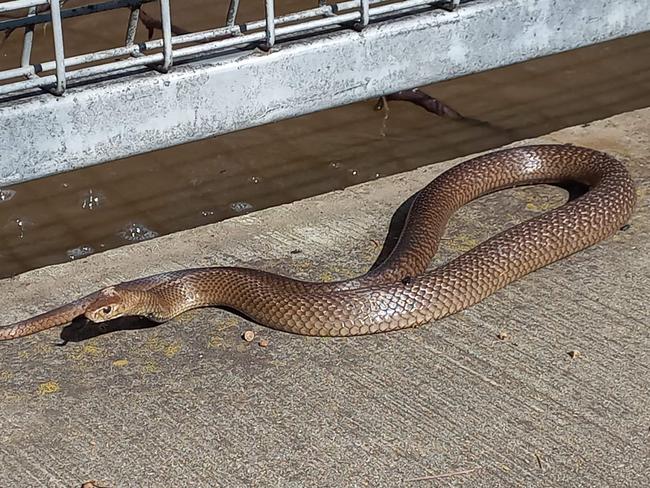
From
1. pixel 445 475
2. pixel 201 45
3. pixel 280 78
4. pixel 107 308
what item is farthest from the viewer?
pixel 280 78

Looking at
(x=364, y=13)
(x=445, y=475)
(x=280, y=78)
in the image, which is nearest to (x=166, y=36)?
(x=280, y=78)

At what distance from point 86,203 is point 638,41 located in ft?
14.3

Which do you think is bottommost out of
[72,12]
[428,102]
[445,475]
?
[428,102]

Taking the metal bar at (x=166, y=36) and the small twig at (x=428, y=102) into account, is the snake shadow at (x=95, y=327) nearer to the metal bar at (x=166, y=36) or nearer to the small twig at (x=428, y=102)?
the metal bar at (x=166, y=36)

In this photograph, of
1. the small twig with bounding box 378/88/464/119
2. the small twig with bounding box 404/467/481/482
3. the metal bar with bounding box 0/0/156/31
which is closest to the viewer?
the small twig with bounding box 404/467/481/482

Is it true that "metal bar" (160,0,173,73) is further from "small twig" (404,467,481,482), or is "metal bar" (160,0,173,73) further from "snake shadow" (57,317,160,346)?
"small twig" (404,467,481,482)

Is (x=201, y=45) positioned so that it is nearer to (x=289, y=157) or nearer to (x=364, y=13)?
(x=364, y=13)

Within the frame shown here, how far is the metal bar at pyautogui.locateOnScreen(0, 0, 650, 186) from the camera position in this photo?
4699 mm

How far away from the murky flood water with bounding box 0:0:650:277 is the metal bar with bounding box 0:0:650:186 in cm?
201

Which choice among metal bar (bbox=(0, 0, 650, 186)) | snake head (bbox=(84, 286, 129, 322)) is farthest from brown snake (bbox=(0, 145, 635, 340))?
metal bar (bbox=(0, 0, 650, 186))

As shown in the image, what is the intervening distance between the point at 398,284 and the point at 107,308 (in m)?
1.09

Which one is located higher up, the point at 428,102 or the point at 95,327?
the point at 95,327

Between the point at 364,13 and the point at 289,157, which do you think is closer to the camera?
the point at 364,13

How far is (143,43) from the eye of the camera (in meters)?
4.96
